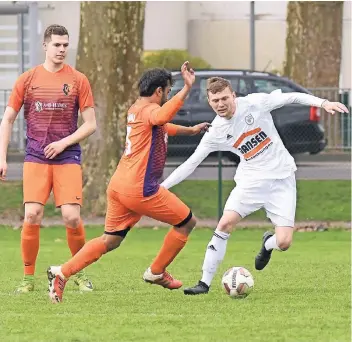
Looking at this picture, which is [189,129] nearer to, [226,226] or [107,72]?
[226,226]

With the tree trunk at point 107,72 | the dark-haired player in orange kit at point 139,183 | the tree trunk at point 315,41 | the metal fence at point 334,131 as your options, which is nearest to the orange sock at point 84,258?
the dark-haired player in orange kit at point 139,183

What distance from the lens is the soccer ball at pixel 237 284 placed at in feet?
37.2

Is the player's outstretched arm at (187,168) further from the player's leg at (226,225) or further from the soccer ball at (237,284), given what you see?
the soccer ball at (237,284)

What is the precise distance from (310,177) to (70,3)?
54.0 ft

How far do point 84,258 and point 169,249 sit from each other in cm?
81

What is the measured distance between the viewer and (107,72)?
854 inches

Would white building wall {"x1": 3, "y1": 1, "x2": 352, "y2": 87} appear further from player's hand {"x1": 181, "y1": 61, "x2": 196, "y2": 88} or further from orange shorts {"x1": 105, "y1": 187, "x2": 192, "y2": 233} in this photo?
player's hand {"x1": 181, "y1": 61, "x2": 196, "y2": 88}

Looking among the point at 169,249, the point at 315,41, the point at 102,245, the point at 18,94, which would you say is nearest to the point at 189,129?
the point at 169,249

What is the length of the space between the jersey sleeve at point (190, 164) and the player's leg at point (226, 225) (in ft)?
1.48

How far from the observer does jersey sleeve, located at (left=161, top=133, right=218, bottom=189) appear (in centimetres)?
1163

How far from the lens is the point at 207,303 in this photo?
36.1 ft

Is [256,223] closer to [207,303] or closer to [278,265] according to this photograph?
[278,265]

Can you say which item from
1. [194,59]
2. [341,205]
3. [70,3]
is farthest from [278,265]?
[194,59]

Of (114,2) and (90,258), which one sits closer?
(90,258)
